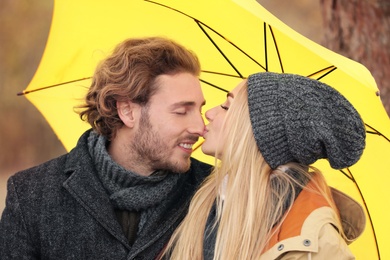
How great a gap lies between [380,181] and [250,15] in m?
0.87

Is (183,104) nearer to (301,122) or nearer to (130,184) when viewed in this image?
(130,184)

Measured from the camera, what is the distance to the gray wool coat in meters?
3.65

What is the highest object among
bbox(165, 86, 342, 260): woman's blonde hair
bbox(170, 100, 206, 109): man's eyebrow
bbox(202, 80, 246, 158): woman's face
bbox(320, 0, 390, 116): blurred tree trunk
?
bbox(320, 0, 390, 116): blurred tree trunk

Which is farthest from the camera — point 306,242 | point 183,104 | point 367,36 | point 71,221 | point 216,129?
point 367,36

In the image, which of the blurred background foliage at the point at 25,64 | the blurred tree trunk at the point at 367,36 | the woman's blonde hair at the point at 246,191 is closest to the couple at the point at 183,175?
the woman's blonde hair at the point at 246,191

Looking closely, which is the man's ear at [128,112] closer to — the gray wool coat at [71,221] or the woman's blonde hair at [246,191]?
the gray wool coat at [71,221]

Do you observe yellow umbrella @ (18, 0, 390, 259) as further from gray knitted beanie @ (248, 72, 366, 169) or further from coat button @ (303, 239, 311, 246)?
coat button @ (303, 239, 311, 246)

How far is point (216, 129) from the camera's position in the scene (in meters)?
3.46

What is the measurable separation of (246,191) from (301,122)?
315 mm

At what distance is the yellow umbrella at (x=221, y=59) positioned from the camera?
3605 millimetres

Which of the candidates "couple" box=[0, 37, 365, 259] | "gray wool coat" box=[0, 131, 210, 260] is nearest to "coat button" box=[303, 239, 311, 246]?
"couple" box=[0, 37, 365, 259]

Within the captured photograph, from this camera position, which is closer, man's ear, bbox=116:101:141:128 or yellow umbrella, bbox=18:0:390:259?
yellow umbrella, bbox=18:0:390:259

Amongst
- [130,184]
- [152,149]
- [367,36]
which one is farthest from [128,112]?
[367,36]

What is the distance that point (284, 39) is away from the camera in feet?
12.0
